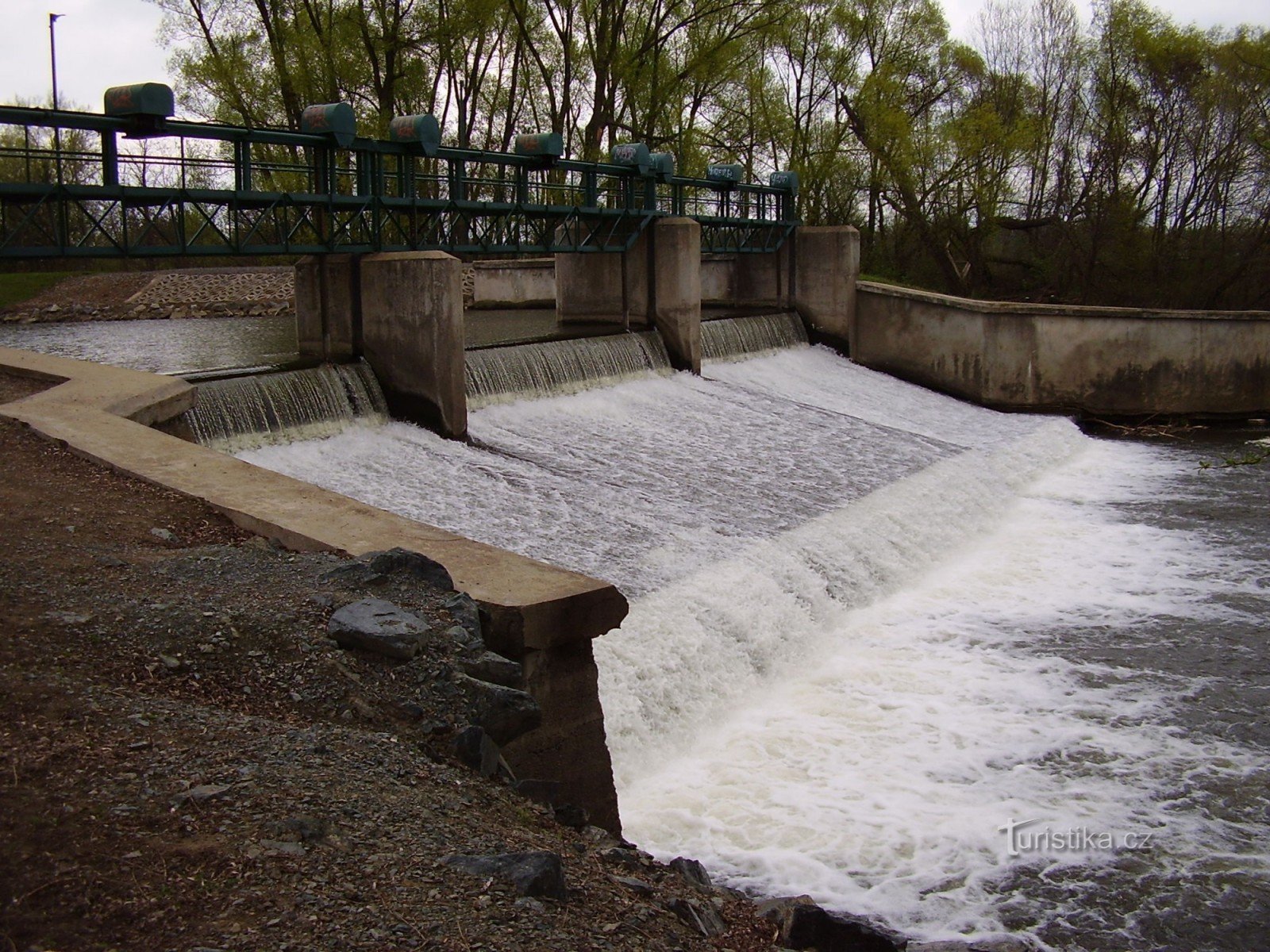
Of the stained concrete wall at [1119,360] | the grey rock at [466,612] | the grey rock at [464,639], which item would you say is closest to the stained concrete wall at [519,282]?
the stained concrete wall at [1119,360]

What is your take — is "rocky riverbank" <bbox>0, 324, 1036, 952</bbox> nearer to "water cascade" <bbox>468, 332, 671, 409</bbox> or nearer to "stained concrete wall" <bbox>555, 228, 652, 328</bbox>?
"water cascade" <bbox>468, 332, 671, 409</bbox>

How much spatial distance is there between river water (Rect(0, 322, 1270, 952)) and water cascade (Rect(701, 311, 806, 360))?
3819 millimetres

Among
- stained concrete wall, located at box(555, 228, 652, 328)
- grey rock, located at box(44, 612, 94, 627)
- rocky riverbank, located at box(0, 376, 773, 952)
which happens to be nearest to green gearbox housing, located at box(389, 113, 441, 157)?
stained concrete wall, located at box(555, 228, 652, 328)

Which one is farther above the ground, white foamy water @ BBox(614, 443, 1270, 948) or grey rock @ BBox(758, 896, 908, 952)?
grey rock @ BBox(758, 896, 908, 952)

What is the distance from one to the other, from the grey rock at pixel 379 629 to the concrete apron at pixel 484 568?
0.59m

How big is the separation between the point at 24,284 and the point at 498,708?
1176 inches

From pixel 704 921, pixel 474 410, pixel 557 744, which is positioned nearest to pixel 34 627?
pixel 557 744

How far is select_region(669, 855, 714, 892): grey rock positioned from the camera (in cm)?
599

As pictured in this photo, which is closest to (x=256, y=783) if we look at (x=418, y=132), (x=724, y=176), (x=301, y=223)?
(x=301, y=223)

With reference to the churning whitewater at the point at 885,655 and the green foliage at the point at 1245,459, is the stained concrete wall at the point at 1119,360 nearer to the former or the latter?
the green foliage at the point at 1245,459

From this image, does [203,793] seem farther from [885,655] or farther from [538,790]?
[885,655]

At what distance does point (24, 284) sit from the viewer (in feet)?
104

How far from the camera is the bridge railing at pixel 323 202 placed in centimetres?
1244

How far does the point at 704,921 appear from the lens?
532cm
